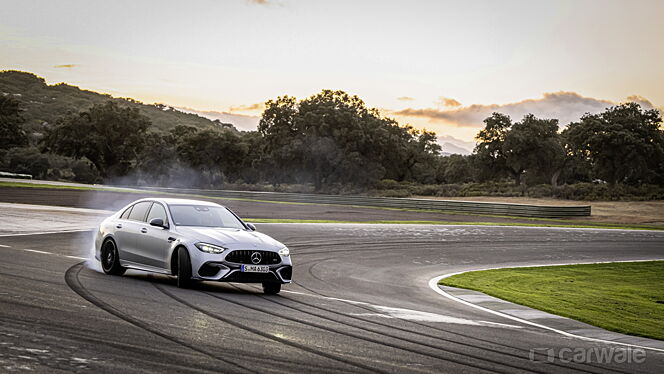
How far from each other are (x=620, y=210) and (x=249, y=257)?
2034 inches

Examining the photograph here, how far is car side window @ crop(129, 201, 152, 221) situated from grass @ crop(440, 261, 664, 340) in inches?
262

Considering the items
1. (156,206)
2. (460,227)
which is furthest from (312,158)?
(156,206)

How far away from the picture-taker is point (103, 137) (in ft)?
346

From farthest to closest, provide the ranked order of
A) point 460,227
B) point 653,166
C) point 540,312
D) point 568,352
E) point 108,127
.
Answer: point 108,127, point 653,166, point 460,227, point 540,312, point 568,352

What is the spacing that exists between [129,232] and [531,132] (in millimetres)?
78420

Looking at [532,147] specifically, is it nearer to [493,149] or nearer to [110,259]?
[493,149]

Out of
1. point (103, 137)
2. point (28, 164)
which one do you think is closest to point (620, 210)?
point (28, 164)

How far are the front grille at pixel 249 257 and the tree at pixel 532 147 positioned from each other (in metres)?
76.7

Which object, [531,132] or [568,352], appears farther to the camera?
[531,132]

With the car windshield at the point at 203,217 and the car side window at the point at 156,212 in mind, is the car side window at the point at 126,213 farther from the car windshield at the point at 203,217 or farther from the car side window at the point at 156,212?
the car windshield at the point at 203,217

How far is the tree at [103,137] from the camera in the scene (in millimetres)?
104000

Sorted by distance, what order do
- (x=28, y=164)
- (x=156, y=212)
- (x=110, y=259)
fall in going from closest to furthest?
(x=156, y=212), (x=110, y=259), (x=28, y=164)

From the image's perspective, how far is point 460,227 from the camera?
36500 mm

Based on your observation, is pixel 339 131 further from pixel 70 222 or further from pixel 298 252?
pixel 298 252
